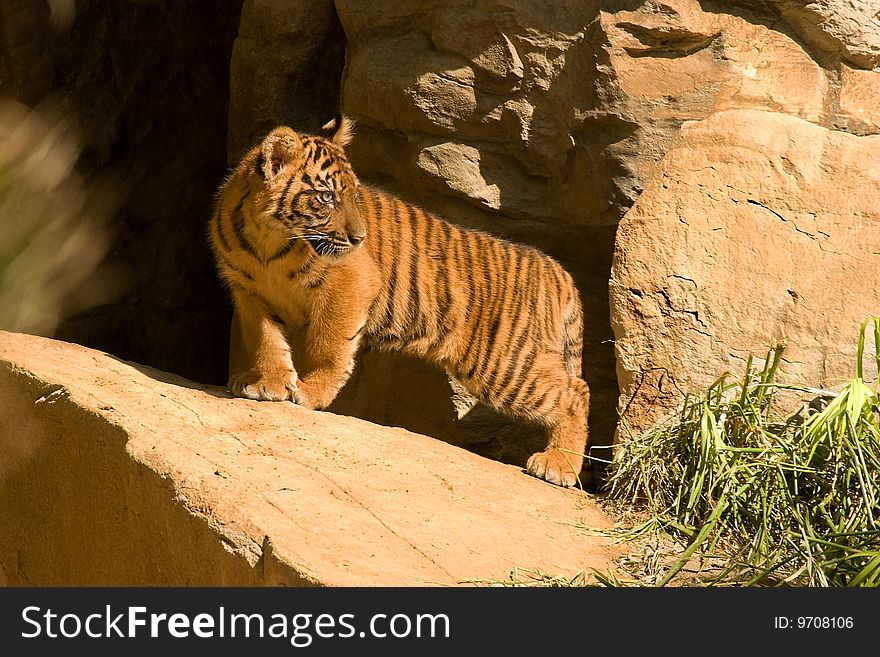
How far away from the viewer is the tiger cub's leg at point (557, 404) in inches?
188

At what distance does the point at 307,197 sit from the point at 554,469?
5.33 feet

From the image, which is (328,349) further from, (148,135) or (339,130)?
(148,135)

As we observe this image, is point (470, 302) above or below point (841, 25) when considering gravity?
below

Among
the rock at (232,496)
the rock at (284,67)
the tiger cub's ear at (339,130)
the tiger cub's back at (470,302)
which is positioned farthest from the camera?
the rock at (284,67)

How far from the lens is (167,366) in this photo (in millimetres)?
7254

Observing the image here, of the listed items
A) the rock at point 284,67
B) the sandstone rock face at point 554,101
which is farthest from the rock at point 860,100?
the rock at point 284,67

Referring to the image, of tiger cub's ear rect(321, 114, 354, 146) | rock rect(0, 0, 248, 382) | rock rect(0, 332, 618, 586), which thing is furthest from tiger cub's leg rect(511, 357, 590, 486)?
rock rect(0, 0, 248, 382)

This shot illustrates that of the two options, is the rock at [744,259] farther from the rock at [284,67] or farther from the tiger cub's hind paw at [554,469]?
the rock at [284,67]

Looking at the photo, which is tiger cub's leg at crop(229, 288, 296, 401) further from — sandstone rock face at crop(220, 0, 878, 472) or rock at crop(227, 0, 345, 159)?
rock at crop(227, 0, 345, 159)

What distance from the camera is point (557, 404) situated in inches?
191

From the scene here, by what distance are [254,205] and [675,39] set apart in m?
2.04

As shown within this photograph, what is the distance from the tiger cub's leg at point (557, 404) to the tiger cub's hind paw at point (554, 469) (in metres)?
0.16

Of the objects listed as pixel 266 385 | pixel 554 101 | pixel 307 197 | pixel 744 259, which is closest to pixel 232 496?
pixel 266 385

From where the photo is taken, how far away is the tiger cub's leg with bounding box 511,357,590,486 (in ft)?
15.7
